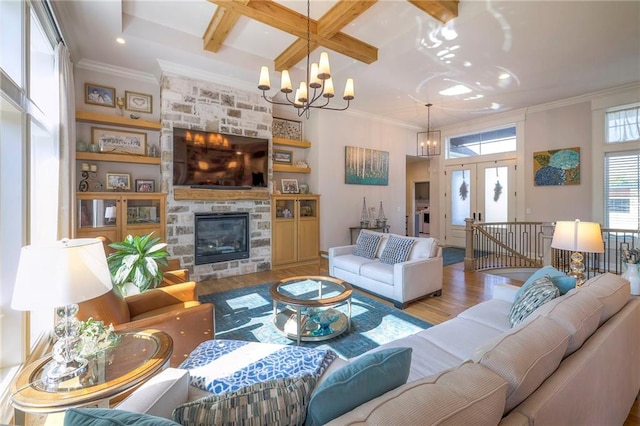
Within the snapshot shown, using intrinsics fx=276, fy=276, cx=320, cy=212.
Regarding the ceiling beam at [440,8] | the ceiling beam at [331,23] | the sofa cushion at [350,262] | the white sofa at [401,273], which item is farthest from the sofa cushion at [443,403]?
the ceiling beam at [440,8]

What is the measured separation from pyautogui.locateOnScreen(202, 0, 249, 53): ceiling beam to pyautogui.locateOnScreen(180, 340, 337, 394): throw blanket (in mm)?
3333

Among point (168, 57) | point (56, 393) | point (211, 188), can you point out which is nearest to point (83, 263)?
point (56, 393)

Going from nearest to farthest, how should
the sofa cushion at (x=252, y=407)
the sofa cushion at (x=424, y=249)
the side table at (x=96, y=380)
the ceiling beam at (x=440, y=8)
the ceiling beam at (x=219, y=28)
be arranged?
the sofa cushion at (x=252, y=407), the side table at (x=96, y=380), the ceiling beam at (x=440, y=8), the ceiling beam at (x=219, y=28), the sofa cushion at (x=424, y=249)

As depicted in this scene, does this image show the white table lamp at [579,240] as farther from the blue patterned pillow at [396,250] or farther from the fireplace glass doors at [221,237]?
the fireplace glass doors at [221,237]

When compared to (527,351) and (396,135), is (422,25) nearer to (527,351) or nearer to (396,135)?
(527,351)

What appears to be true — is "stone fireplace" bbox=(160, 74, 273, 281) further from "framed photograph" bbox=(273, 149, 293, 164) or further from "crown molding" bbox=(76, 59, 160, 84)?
"framed photograph" bbox=(273, 149, 293, 164)

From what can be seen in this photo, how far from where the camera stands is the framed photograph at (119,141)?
163 inches

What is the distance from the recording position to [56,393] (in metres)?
1.14

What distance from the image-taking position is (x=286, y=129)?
607 centimetres

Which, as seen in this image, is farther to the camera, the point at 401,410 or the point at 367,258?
the point at 367,258

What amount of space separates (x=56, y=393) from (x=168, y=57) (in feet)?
13.9

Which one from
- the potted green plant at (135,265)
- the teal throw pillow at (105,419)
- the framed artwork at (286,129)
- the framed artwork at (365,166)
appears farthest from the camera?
the framed artwork at (365,166)

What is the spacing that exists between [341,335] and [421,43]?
3779 mm

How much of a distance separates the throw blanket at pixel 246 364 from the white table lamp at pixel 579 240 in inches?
86.5
